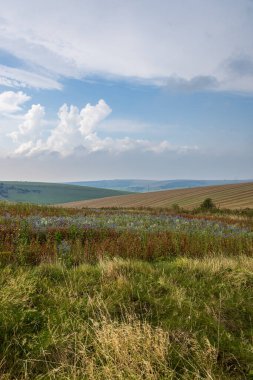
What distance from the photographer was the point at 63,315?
203 inches

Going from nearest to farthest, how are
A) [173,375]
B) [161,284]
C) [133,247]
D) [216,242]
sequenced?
[173,375], [161,284], [133,247], [216,242]

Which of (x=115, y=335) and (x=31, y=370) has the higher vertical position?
(x=115, y=335)

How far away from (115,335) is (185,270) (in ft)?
13.5

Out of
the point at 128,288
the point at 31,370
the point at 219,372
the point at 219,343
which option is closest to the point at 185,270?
the point at 128,288

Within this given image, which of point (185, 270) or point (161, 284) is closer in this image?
point (161, 284)

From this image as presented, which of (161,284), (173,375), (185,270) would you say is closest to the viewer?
(173,375)

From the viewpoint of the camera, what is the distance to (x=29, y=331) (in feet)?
15.8

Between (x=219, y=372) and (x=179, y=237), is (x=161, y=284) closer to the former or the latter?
(x=219, y=372)

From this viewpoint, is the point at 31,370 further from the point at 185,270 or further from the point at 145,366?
the point at 185,270

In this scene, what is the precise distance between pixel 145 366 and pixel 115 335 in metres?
0.50

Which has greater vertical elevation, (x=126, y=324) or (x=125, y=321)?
(x=126, y=324)

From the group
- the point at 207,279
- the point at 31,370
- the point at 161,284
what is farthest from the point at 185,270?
the point at 31,370

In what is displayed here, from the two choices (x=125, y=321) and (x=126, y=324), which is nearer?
(x=126, y=324)

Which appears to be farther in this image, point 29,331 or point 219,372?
point 29,331
